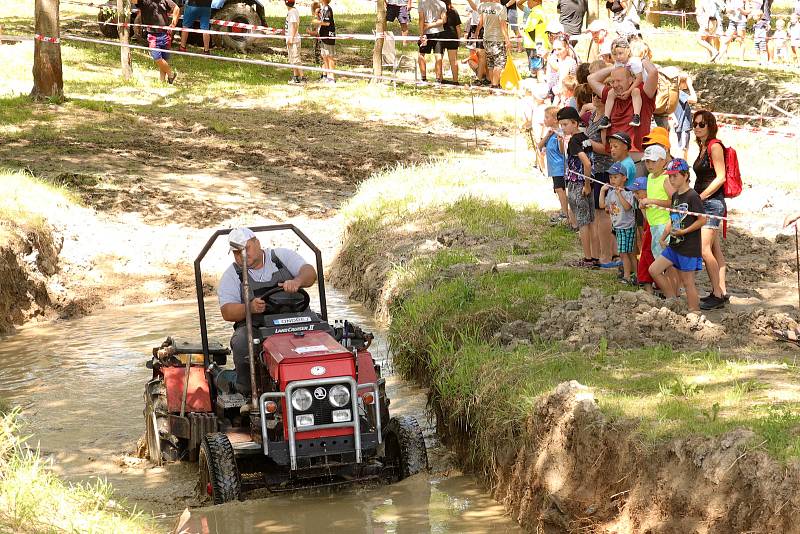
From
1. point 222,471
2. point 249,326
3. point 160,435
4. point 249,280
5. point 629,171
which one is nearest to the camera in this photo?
point 222,471

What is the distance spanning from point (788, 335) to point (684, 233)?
1.21 m

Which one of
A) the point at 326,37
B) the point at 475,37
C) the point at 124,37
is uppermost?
the point at 124,37

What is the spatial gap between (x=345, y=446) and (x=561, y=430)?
4.60 ft

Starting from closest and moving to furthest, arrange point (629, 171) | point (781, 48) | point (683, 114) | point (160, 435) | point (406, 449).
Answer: point (406, 449), point (160, 435), point (629, 171), point (683, 114), point (781, 48)

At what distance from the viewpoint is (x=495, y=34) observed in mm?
23438

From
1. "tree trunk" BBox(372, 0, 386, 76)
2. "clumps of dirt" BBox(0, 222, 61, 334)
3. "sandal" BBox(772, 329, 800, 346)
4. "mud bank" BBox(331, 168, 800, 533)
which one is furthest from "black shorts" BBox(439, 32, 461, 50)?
"sandal" BBox(772, 329, 800, 346)

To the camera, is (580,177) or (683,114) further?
(683,114)

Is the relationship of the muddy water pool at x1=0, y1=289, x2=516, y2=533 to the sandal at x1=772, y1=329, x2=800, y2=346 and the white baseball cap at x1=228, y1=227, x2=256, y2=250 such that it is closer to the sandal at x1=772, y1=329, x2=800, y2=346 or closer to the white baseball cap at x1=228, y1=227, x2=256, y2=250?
the white baseball cap at x1=228, y1=227, x2=256, y2=250

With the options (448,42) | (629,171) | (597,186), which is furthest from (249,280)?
(448,42)

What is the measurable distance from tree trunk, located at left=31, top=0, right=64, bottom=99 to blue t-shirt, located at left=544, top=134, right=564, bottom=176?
10712 millimetres

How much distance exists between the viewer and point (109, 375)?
1140 centimetres

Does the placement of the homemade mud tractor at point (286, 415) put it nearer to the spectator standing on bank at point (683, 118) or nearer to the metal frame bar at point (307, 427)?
the metal frame bar at point (307, 427)

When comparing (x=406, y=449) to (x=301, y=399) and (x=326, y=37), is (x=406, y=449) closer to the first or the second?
(x=301, y=399)

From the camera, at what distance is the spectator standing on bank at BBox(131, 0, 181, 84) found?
23.6 m
